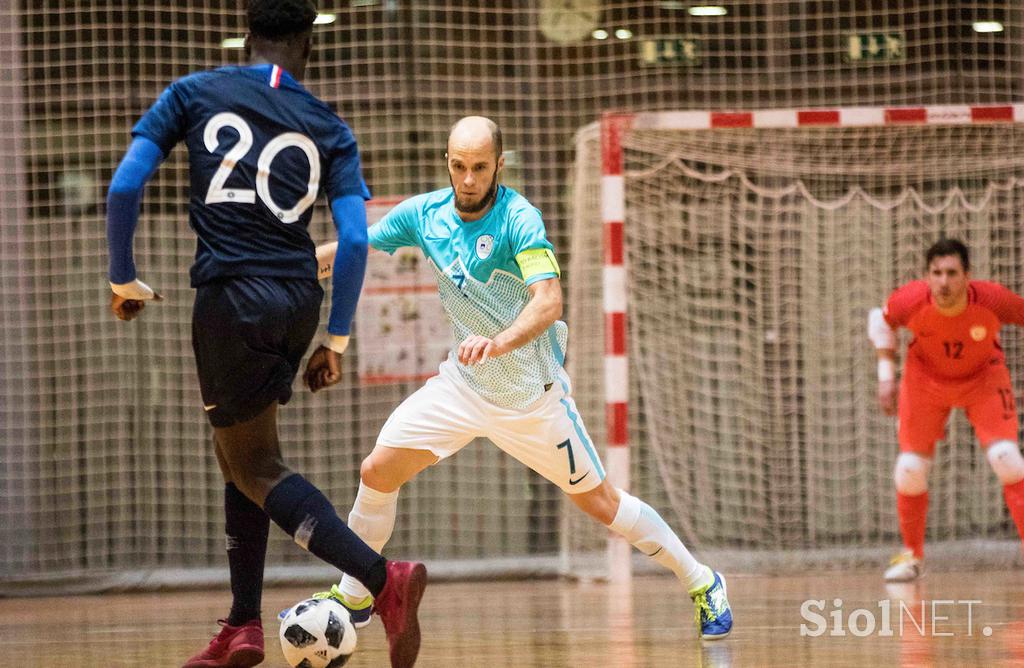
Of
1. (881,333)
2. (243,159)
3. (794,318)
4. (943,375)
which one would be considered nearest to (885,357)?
(881,333)

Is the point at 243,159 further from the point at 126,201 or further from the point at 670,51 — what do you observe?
the point at 670,51

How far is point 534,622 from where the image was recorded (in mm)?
5883

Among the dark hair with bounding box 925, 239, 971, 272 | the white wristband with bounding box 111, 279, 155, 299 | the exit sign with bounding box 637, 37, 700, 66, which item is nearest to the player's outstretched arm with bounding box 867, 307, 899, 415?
the dark hair with bounding box 925, 239, 971, 272

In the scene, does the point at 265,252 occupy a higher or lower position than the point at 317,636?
higher

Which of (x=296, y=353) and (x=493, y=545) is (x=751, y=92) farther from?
(x=296, y=353)

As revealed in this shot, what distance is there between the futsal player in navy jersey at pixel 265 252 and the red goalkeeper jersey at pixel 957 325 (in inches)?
165

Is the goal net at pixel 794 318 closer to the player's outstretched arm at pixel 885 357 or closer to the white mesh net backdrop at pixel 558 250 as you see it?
the white mesh net backdrop at pixel 558 250

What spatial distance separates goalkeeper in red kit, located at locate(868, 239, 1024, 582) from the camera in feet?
23.6

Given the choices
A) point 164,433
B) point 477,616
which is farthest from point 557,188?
point 477,616

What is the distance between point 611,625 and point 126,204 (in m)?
2.74

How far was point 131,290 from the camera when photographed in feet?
12.8

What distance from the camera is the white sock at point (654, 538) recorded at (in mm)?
5070

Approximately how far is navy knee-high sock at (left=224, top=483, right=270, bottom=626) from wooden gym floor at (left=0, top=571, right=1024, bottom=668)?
35cm

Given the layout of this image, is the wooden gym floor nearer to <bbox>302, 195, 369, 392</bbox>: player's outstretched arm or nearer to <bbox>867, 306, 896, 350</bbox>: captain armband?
<bbox>302, 195, 369, 392</bbox>: player's outstretched arm
